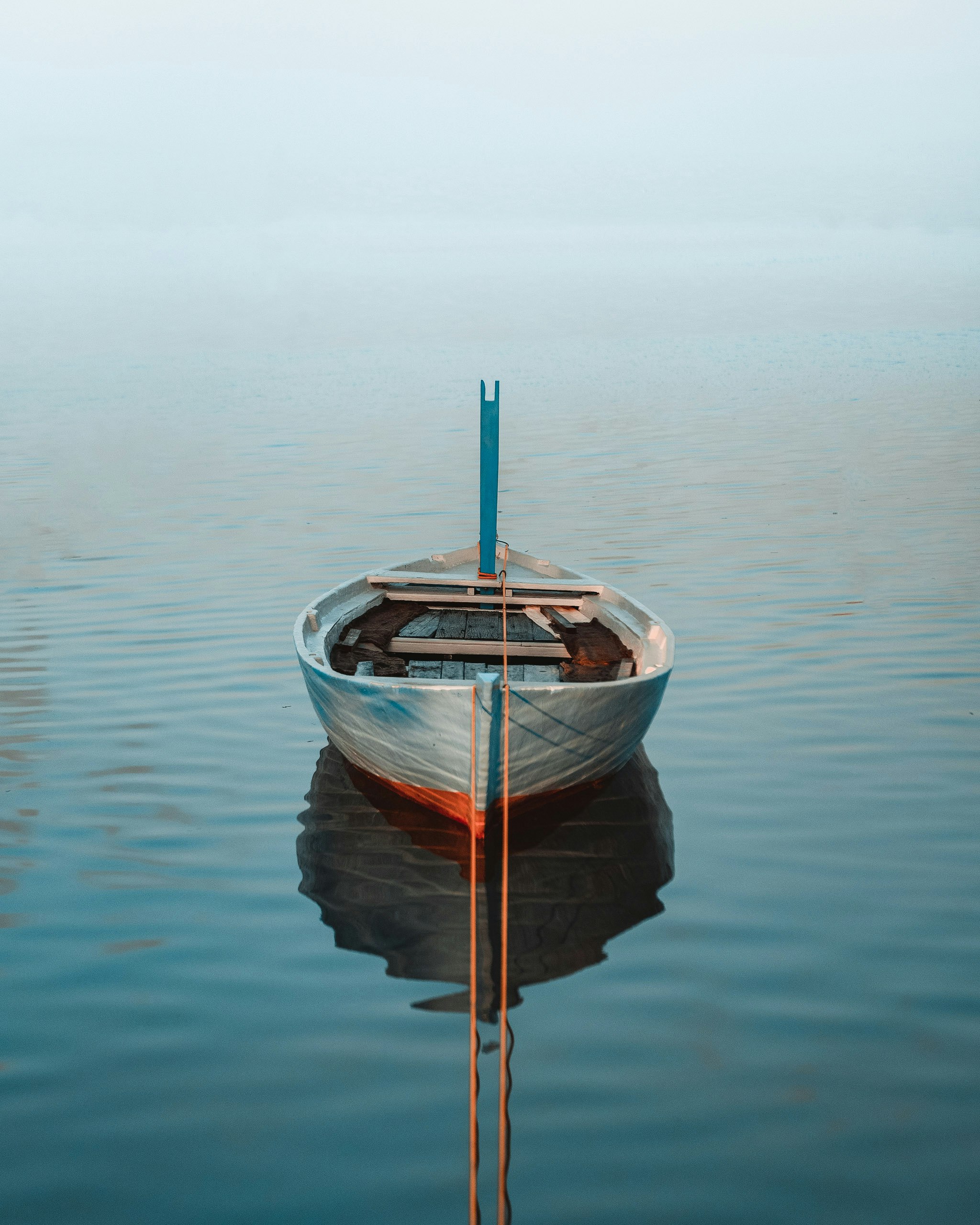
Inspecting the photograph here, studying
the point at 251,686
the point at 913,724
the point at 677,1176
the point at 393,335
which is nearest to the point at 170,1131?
the point at 677,1176

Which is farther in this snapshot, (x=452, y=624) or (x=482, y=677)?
(x=452, y=624)

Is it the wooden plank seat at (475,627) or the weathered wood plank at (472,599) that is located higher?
the weathered wood plank at (472,599)

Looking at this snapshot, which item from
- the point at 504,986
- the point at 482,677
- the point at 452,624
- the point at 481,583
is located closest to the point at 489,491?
the point at 481,583

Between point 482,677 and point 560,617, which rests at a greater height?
point 482,677

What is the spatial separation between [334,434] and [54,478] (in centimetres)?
725

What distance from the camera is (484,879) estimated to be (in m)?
7.06

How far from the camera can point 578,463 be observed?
2273 cm

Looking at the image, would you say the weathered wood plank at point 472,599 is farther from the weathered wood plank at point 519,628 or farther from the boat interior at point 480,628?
the weathered wood plank at point 519,628

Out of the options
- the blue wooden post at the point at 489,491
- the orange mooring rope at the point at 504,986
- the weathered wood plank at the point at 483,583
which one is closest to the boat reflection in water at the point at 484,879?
the orange mooring rope at the point at 504,986

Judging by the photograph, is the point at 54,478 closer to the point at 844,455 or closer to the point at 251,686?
the point at 251,686

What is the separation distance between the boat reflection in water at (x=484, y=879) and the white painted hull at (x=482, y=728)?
28 cm

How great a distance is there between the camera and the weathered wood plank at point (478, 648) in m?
8.88

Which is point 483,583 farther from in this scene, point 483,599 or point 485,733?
point 485,733

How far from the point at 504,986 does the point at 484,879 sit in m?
1.70
